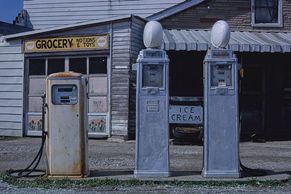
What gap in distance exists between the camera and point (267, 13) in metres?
18.4

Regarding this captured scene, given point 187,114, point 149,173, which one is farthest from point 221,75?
point 149,173

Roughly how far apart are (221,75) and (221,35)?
26.7 inches

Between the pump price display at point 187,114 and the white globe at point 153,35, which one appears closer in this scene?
the white globe at point 153,35

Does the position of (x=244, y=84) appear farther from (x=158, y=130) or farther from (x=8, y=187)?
(x=8, y=187)

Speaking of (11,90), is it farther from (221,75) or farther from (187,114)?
(221,75)

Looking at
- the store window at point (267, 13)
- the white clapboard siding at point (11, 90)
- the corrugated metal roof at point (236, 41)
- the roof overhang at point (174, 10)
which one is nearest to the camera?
the corrugated metal roof at point (236, 41)

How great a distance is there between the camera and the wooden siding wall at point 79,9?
23.8 m

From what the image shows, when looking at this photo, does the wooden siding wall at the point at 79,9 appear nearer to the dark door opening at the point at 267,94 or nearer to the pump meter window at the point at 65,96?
the dark door opening at the point at 267,94

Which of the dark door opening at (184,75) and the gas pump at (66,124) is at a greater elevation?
the dark door opening at (184,75)

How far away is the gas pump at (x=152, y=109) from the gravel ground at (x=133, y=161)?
1.14 feet

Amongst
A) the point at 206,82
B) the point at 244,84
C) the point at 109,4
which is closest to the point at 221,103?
the point at 206,82

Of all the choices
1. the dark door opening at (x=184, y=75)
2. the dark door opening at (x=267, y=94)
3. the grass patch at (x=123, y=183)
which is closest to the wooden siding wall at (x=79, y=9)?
the dark door opening at (x=184, y=75)

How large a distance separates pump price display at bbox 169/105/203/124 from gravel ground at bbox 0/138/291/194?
96 centimetres

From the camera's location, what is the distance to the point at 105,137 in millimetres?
16359
